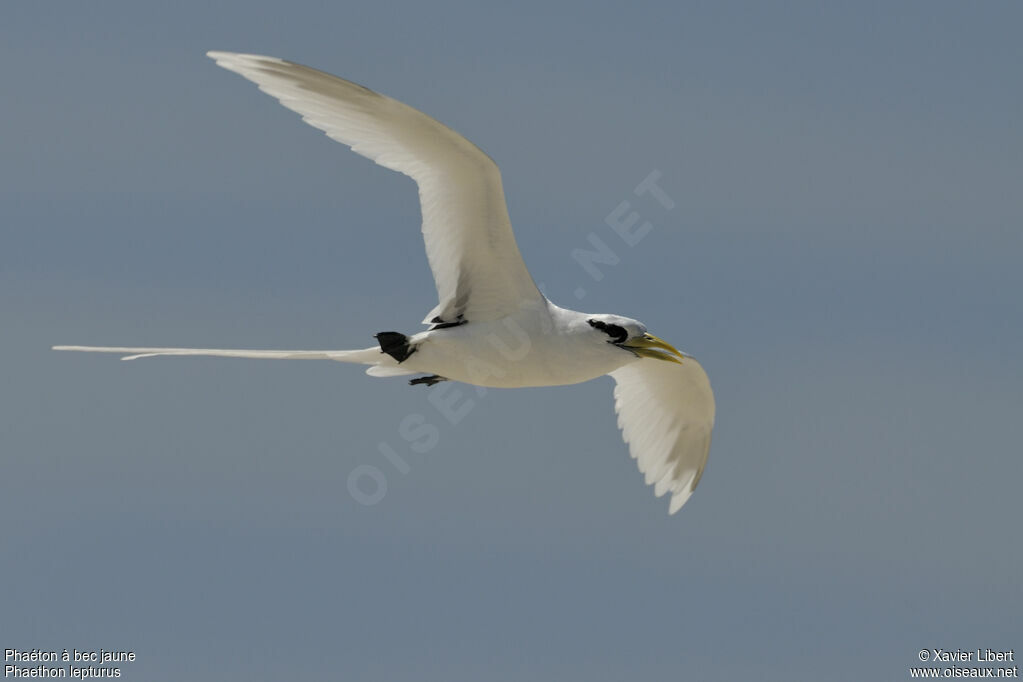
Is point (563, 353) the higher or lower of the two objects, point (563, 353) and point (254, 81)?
the lower

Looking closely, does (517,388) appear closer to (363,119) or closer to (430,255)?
(430,255)

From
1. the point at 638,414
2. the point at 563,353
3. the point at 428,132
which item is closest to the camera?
the point at 428,132

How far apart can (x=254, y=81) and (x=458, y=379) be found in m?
4.53

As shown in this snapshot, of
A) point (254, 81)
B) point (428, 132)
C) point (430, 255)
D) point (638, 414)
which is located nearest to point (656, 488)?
point (638, 414)

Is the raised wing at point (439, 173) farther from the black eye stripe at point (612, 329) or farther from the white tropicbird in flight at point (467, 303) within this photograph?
the black eye stripe at point (612, 329)

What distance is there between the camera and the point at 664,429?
69.5 ft

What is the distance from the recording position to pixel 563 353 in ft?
56.3

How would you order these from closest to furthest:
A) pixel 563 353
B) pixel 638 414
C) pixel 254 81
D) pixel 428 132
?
pixel 254 81 < pixel 428 132 < pixel 563 353 < pixel 638 414

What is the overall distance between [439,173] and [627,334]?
3027 millimetres

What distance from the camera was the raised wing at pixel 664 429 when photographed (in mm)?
21031

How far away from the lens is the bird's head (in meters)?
17.3

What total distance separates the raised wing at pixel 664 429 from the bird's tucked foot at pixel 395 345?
4996mm

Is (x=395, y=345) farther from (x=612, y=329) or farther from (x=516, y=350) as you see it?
(x=612, y=329)

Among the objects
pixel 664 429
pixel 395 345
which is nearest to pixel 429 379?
pixel 395 345
